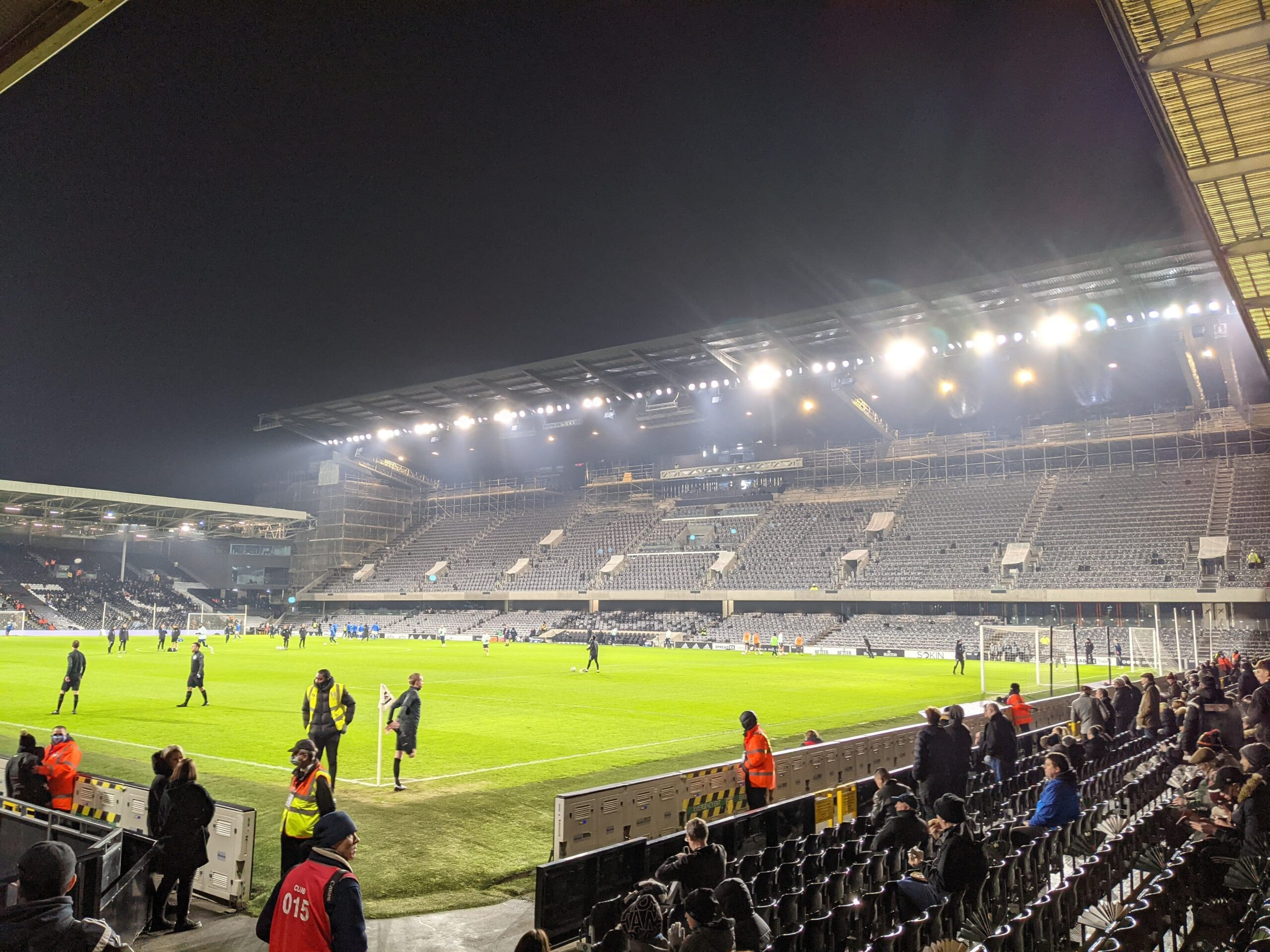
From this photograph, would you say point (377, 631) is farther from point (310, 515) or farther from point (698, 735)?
point (698, 735)

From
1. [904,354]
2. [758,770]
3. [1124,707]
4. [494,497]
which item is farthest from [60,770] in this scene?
[494,497]

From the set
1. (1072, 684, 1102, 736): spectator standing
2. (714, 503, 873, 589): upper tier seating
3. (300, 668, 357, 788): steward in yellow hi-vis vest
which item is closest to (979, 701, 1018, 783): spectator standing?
(1072, 684, 1102, 736): spectator standing

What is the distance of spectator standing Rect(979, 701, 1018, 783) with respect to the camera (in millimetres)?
11320

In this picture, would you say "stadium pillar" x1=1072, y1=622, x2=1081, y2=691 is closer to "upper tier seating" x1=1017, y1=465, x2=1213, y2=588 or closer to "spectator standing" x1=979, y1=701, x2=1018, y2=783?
"upper tier seating" x1=1017, y1=465, x2=1213, y2=588

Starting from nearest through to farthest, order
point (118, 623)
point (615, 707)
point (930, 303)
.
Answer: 1. point (615, 707)
2. point (930, 303)
3. point (118, 623)

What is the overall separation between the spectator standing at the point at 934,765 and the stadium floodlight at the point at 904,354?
1746 inches

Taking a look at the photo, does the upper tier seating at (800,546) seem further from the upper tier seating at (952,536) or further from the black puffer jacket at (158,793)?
the black puffer jacket at (158,793)

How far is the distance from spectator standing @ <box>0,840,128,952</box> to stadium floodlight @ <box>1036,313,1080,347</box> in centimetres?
4891

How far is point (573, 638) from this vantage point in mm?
62594

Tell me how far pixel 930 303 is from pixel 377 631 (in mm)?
50909

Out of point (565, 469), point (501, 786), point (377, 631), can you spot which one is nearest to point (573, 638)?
point (377, 631)

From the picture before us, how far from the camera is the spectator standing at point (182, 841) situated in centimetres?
728

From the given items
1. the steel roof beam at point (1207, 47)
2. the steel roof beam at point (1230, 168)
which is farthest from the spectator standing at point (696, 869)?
the steel roof beam at point (1230, 168)

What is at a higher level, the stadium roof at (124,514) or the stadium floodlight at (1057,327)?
the stadium floodlight at (1057,327)
